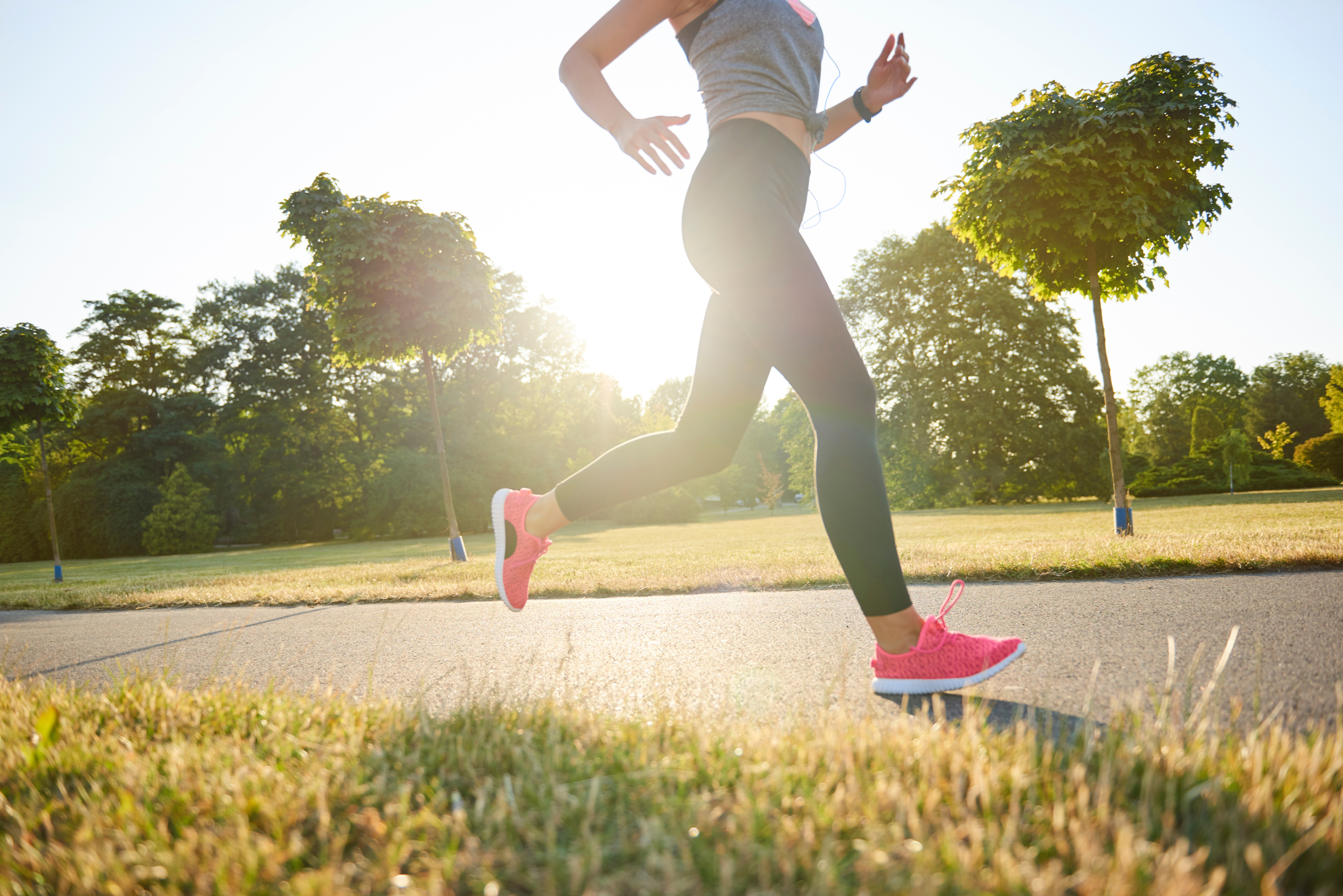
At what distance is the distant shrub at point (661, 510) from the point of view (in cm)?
3141

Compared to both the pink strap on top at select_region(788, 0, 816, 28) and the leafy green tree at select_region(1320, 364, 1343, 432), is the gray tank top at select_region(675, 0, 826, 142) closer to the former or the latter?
the pink strap on top at select_region(788, 0, 816, 28)

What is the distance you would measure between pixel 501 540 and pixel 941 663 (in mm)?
1611

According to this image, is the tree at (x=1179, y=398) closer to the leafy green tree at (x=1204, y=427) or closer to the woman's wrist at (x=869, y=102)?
the leafy green tree at (x=1204, y=427)

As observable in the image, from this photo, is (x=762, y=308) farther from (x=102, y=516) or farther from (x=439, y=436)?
(x=102, y=516)

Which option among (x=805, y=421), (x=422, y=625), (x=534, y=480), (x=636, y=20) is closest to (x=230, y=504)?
(x=534, y=480)

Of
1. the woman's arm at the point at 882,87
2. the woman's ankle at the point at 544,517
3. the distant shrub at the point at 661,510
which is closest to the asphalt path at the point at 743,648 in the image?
the woman's ankle at the point at 544,517

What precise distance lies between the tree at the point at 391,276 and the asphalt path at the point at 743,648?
6.49m

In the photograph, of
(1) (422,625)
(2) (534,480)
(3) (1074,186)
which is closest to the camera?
(1) (422,625)

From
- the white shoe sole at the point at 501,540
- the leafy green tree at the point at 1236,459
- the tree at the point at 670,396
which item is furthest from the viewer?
the tree at the point at 670,396

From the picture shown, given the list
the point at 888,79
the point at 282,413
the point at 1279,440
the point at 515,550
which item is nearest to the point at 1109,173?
the point at 888,79

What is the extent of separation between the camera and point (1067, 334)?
29828 mm

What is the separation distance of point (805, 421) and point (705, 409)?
110 ft

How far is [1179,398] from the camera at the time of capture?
55281 mm

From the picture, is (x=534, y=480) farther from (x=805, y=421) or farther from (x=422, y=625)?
(x=422, y=625)
